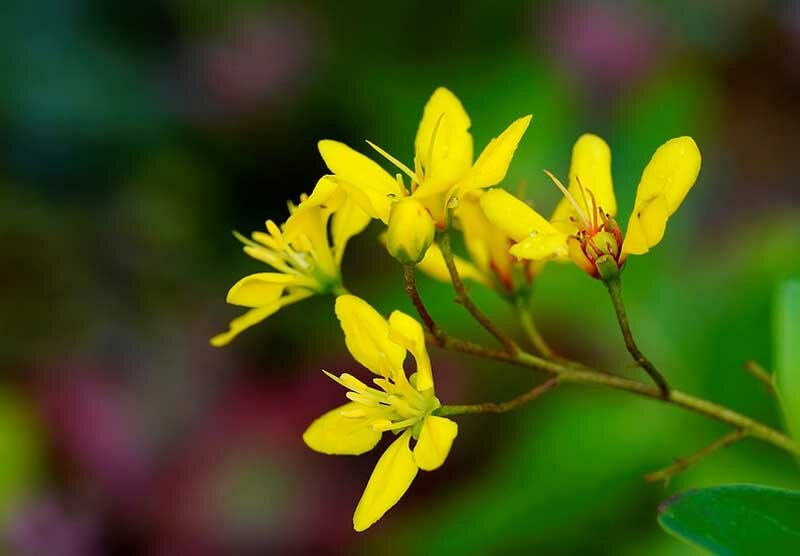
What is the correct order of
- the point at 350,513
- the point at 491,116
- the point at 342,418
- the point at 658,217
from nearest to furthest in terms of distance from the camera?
the point at 658,217 < the point at 342,418 < the point at 350,513 < the point at 491,116

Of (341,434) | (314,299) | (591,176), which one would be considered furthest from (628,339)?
(314,299)

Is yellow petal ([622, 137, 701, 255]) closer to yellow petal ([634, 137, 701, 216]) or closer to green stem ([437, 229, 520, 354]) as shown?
yellow petal ([634, 137, 701, 216])

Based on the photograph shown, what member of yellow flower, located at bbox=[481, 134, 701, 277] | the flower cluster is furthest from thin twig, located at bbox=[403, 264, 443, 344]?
yellow flower, located at bbox=[481, 134, 701, 277]

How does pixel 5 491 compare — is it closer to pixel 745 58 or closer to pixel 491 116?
pixel 491 116

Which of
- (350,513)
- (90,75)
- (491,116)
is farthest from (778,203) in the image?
(90,75)

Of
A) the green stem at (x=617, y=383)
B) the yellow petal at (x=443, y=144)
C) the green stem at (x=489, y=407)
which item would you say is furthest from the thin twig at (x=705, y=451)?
the yellow petal at (x=443, y=144)

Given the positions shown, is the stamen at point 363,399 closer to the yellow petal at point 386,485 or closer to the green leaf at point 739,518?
the yellow petal at point 386,485
